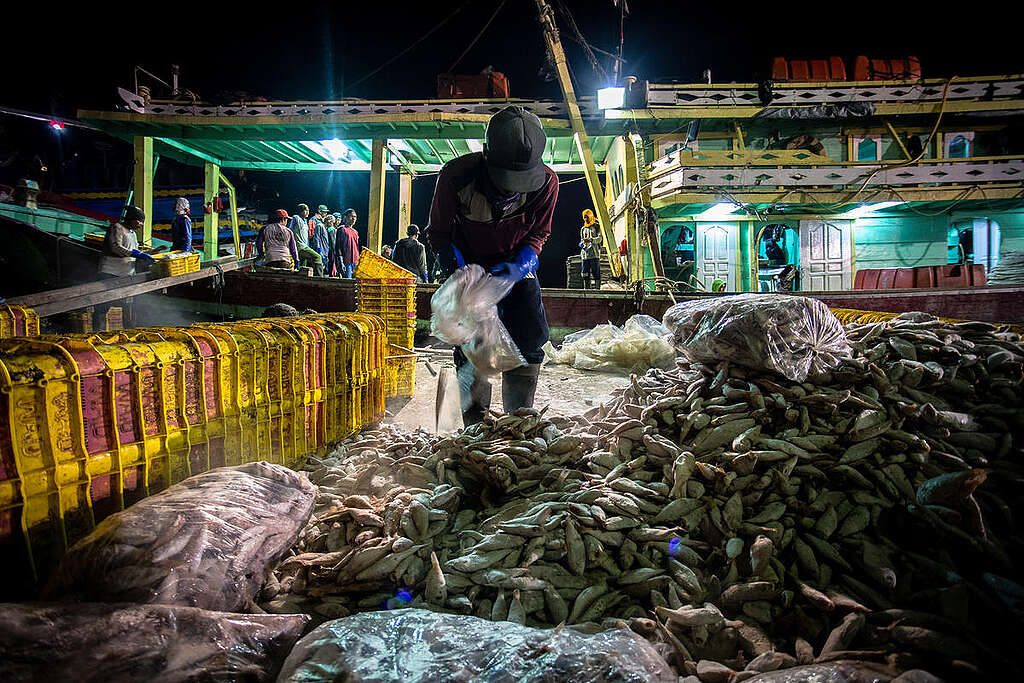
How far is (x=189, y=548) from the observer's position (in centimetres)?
138

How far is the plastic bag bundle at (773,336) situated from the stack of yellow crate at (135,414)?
2517 millimetres

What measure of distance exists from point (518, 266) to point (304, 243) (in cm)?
993

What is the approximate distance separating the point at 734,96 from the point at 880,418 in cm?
1214

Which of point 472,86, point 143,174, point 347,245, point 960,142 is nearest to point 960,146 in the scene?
point 960,142

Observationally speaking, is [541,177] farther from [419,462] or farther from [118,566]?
[118,566]

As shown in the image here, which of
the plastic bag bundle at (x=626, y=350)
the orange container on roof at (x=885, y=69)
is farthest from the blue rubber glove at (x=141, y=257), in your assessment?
the orange container on roof at (x=885, y=69)

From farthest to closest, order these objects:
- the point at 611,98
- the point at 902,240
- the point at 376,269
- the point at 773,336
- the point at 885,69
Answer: the point at 902,240
the point at 885,69
the point at 611,98
the point at 376,269
the point at 773,336

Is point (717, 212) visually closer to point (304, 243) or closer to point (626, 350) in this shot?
point (626, 350)

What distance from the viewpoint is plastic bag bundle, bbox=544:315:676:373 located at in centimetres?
614

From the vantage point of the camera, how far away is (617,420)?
289 cm

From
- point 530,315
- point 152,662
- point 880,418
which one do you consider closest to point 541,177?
point 530,315

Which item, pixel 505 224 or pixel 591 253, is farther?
pixel 591 253

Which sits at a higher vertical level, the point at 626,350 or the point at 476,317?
the point at 476,317

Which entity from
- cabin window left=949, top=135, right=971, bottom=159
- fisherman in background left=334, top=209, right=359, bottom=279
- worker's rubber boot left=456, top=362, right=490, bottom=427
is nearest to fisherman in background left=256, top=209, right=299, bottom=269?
fisherman in background left=334, top=209, right=359, bottom=279
